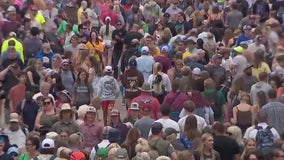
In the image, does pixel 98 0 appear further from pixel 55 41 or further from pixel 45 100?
pixel 45 100

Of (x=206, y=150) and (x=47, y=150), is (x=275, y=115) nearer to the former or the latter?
(x=206, y=150)

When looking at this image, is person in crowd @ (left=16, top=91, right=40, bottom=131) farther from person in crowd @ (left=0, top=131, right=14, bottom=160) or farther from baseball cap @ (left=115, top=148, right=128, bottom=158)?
baseball cap @ (left=115, top=148, right=128, bottom=158)

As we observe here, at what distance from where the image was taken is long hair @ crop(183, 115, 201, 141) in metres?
19.4

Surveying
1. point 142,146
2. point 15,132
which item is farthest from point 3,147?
point 142,146

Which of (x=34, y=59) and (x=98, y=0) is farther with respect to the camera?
(x=98, y=0)

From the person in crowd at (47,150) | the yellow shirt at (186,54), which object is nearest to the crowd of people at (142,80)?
the person in crowd at (47,150)

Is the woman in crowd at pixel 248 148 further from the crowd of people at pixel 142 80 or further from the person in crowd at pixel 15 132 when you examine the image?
the person in crowd at pixel 15 132

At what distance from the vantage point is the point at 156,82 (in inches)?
927

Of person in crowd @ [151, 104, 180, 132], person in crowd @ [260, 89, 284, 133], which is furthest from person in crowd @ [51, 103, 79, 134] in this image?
person in crowd @ [260, 89, 284, 133]

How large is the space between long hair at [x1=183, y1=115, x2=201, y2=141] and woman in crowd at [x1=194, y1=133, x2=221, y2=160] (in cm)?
→ 105

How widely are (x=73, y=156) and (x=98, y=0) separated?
15.1 metres

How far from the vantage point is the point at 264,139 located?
19.3 meters

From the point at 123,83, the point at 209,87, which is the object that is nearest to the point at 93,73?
the point at 123,83

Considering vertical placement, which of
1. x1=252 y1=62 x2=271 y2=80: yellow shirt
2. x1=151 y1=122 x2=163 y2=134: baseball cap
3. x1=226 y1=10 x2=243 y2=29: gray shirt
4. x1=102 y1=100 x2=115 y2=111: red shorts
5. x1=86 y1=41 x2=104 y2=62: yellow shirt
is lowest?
x1=151 y1=122 x2=163 y2=134: baseball cap
